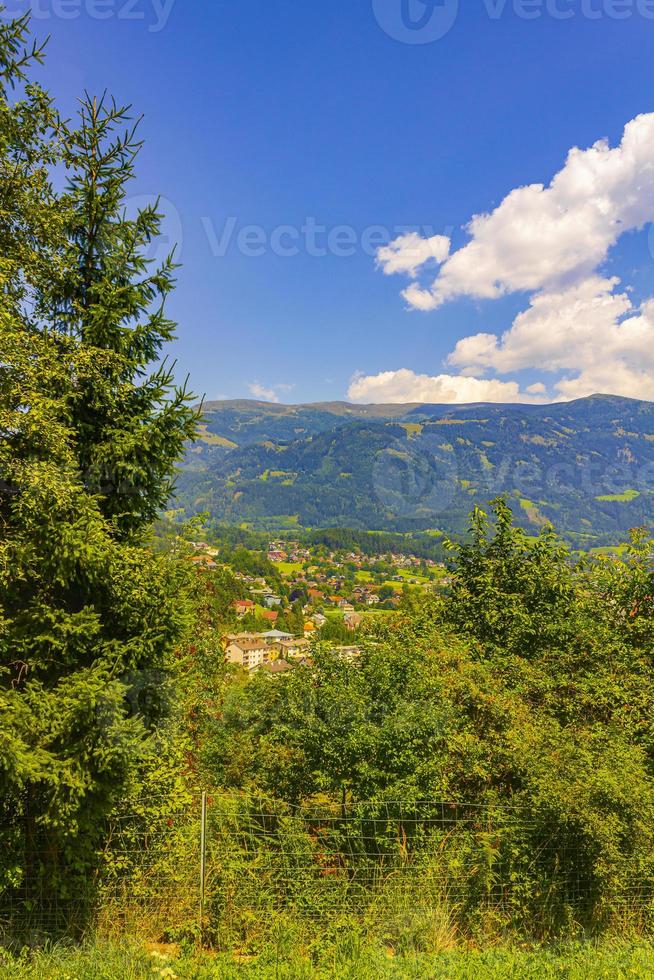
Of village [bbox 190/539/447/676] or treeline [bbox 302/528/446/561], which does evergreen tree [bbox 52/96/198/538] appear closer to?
village [bbox 190/539/447/676]

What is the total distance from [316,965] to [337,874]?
3.22ft

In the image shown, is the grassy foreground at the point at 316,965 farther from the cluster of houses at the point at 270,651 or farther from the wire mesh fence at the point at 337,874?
the cluster of houses at the point at 270,651

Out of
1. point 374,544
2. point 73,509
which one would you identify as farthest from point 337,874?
point 374,544

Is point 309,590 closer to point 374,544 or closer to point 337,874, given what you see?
point 374,544

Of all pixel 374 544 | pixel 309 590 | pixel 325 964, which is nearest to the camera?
pixel 325 964

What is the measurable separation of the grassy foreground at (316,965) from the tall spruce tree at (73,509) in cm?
59

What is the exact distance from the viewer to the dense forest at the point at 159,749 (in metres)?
4.30

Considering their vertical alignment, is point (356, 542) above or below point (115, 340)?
below

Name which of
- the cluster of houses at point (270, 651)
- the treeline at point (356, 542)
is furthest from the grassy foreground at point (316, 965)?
the treeline at point (356, 542)

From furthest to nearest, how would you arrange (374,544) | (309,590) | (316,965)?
(374,544) < (309,590) < (316,965)

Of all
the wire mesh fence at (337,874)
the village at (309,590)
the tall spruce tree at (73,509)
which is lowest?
the village at (309,590)

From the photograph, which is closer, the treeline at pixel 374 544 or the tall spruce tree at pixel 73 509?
the tall spruce tree at pixel 73 509

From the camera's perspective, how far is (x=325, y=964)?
429 cm

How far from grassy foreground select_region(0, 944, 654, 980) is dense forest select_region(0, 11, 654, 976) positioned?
0.34 m
